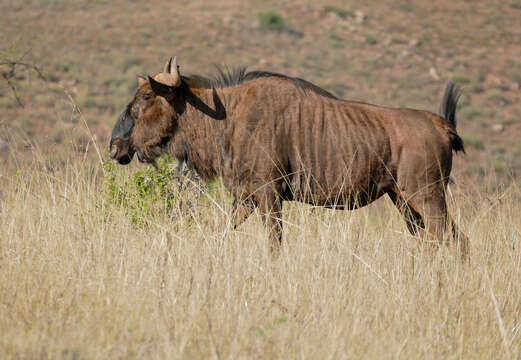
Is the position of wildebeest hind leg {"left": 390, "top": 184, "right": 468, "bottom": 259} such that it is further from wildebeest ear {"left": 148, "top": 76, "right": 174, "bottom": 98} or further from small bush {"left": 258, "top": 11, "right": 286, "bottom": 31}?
small bush {"left": 258, "top": 11, "right": 286, "bottom": 31}

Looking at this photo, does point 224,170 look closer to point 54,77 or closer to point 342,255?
point 342,255

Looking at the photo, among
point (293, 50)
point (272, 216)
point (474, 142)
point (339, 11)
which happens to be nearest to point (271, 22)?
point (293, 50)

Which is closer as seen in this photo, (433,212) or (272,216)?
(272,216)

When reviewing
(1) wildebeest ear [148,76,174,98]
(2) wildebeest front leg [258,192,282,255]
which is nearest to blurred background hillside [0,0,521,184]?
(1) wildebeest ear [148,76,174,98]

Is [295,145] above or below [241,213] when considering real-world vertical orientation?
above

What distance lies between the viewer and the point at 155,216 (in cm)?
578

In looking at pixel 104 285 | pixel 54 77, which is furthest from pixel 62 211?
pixel 54 77

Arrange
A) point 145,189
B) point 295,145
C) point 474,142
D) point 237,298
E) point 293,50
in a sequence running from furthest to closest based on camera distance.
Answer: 1. point 293,50
2. point 474,142
3. point 145,189
4. point 295,145
5. point 237,298

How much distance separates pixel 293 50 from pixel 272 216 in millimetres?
27667

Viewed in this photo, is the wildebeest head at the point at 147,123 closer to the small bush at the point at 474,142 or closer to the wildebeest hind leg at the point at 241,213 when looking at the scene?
the wildebeest hind leg at the point at 241,213

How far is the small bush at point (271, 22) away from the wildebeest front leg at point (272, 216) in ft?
98.9

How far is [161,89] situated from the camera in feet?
19.3

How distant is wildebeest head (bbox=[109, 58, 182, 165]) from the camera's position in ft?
19.7

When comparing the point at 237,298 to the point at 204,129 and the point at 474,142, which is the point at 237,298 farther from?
the point at 474,142
